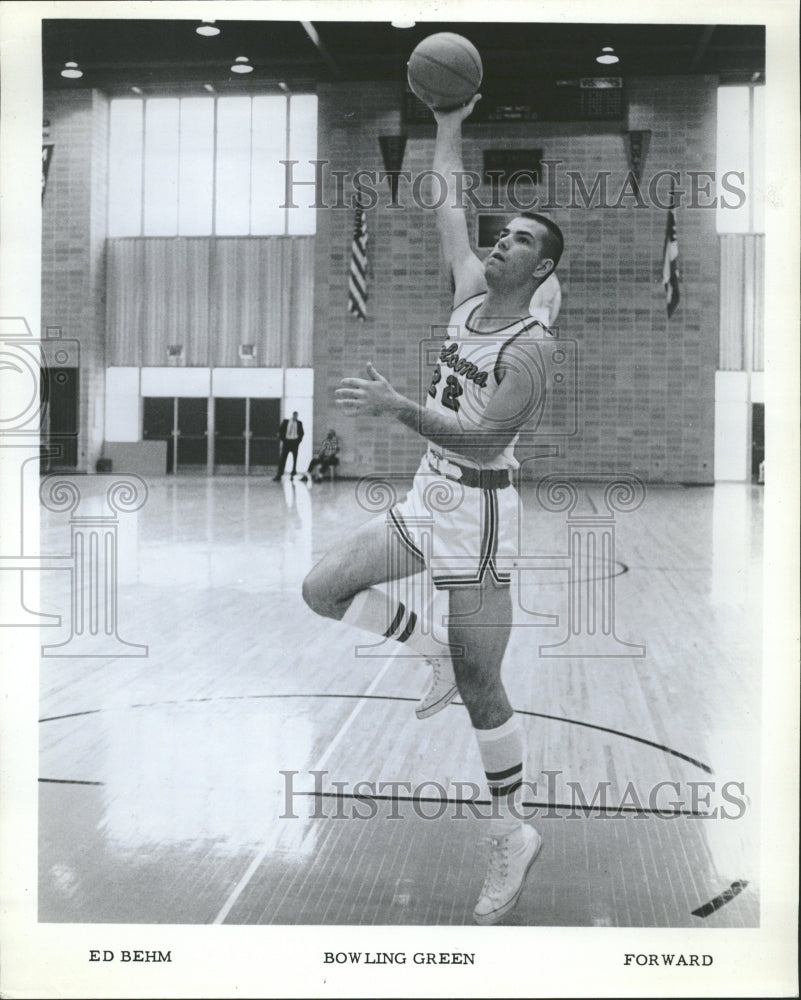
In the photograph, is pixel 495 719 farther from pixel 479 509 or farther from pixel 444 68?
pixel 444 68

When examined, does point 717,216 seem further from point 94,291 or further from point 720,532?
point 94,291

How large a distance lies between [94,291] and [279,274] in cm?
345

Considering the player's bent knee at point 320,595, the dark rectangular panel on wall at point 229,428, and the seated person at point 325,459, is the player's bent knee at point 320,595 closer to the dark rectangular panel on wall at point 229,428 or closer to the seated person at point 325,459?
the seated person at point 325,459

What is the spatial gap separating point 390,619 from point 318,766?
1.28 meters

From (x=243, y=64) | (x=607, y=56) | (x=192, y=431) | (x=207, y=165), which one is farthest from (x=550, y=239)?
(x=192, y=431)

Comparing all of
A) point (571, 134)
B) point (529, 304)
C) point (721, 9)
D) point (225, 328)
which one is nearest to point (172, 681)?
point (529, 304)

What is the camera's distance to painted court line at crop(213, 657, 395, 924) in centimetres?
321

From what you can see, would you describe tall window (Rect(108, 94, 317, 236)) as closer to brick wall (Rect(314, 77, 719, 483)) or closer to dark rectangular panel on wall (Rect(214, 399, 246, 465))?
brick wall (Rect(314, 77, 719, 483))

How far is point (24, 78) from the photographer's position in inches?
128

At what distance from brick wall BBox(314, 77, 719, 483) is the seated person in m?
0.34

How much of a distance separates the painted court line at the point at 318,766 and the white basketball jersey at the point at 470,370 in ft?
4.73

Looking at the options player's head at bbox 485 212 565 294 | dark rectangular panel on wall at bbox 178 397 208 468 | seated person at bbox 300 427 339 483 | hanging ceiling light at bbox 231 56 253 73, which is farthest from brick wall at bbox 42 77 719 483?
player's head at bbox 485 212 565 294

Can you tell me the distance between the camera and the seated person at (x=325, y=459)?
17.3m

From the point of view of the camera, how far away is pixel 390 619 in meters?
3.47
